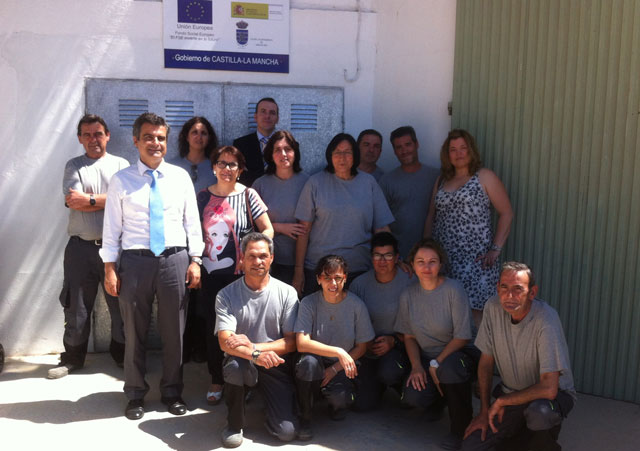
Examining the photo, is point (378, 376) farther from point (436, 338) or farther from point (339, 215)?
point (339, 215)

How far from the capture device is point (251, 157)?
4.97 metres

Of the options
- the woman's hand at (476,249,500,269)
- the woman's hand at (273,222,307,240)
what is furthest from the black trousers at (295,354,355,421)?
the woman's hand at (476,249,500,269)

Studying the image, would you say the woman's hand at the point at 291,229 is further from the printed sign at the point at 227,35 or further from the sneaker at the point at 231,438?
the printed sign at the point at 227,35

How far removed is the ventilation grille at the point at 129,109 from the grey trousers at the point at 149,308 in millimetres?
1549

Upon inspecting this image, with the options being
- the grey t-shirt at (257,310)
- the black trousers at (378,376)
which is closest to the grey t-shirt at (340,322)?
the grey t-shirt at (257,310)

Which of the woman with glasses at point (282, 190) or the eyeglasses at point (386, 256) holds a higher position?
the woman with glasses at point (282, 190)

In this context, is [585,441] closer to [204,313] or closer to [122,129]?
[204,313]

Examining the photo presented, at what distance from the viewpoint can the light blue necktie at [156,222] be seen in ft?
13.0

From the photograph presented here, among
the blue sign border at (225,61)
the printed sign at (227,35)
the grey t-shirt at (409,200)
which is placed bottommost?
the grey t-shirt at (409,200)

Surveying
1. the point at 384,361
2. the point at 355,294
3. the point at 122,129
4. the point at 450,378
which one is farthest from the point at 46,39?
the point at 450,378

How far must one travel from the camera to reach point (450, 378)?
148 inches

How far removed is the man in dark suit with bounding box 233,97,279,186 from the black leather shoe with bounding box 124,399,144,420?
170 centimetres

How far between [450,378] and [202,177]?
7.44ft

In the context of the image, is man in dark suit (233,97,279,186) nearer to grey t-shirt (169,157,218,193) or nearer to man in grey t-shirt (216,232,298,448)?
grey t-shirt (169,157,218,193)
